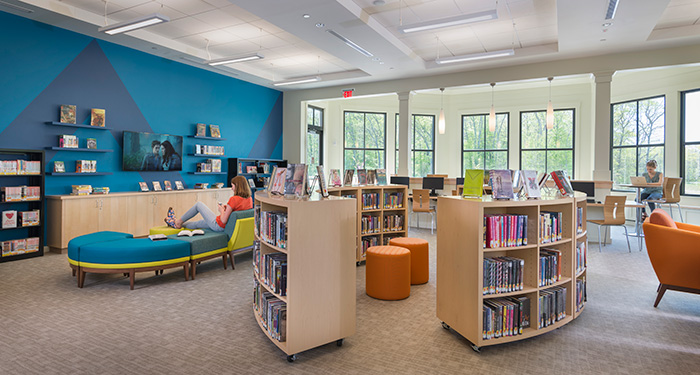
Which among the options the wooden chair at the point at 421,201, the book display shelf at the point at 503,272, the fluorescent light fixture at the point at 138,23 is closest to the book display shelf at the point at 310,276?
the book display shelf at the point at 503,272

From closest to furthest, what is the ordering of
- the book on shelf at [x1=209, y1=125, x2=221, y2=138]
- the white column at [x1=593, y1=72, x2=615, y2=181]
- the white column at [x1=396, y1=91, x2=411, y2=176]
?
1. the white column at [x1=593, y1=72, x2=615, y2=181]
2. the book on shelf at [x1=209, y1=125, x2=221, y2=138]
3. the white column at [x1=396, y1=91, x2=411, y2=176]

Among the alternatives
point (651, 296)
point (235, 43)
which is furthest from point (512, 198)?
point (235, 43)

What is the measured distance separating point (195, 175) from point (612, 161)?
1093 centimetres

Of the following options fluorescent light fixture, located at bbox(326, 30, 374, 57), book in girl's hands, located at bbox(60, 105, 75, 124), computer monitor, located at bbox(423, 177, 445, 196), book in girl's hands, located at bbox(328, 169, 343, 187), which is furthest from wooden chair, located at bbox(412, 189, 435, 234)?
book in girl's hands, located at bbox(60, 105, 75, 124)

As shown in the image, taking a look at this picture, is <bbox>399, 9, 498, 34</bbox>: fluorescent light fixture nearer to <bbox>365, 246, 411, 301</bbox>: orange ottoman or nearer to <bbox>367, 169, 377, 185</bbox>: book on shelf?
<bbox>367, 169, 377, 185</bbox>: book on shelf

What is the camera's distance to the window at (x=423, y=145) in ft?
42.0

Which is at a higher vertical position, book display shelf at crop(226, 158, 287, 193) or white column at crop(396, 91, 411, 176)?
white column at crop(396, 91, 411, 176)

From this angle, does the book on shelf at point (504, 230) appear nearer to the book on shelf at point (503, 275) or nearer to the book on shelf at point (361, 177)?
the book on shelf at point (503, 275)

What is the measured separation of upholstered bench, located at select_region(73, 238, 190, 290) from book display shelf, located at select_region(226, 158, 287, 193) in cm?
515

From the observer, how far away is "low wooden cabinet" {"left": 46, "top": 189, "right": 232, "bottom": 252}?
6184 millimetres

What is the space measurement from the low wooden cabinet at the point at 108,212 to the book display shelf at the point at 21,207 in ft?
0.73

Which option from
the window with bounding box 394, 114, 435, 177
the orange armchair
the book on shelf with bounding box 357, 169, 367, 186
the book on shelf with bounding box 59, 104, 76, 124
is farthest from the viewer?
the window with bounding box 394, 114, 435, 177

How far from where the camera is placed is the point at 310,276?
2.80 m

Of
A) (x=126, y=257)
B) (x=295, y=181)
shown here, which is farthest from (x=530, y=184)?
(x=126, y=257)
